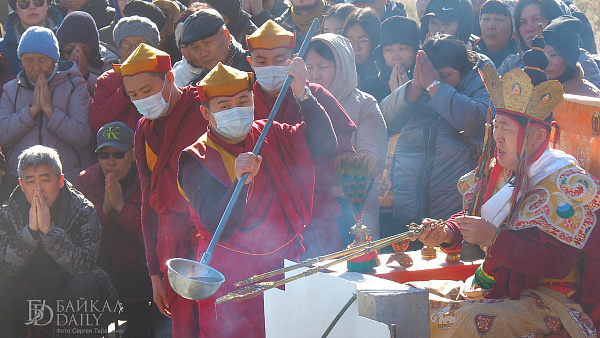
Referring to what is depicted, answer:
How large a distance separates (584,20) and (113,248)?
4988mm

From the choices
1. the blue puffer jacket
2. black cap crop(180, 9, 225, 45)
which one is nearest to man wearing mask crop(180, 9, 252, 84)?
black cap crop(180, 9, 225, 45)

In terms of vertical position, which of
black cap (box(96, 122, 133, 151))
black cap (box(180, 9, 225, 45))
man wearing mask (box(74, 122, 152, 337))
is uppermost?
black cap (box(180, 9, 225, 45))

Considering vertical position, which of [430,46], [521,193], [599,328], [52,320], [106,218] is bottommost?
[52,320]

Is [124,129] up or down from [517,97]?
down

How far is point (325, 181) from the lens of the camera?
13.7 ft

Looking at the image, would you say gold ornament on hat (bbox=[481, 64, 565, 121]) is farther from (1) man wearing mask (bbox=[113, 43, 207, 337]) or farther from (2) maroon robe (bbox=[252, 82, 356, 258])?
(1) man wearing mask (bbox=[113, 43, 207, 337])

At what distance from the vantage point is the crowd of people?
3340mm

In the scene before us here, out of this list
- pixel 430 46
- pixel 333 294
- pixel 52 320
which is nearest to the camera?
pixel 333 294

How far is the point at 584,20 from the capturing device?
22.0 feet

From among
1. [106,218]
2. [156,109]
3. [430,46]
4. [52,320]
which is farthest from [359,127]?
[52,320]

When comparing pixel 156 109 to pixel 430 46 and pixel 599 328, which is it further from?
pixel 599 328

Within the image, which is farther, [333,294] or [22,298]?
[22,298]

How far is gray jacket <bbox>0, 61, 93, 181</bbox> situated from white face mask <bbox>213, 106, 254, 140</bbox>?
2.22m

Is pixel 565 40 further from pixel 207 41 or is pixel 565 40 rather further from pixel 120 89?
pixel 120 89
